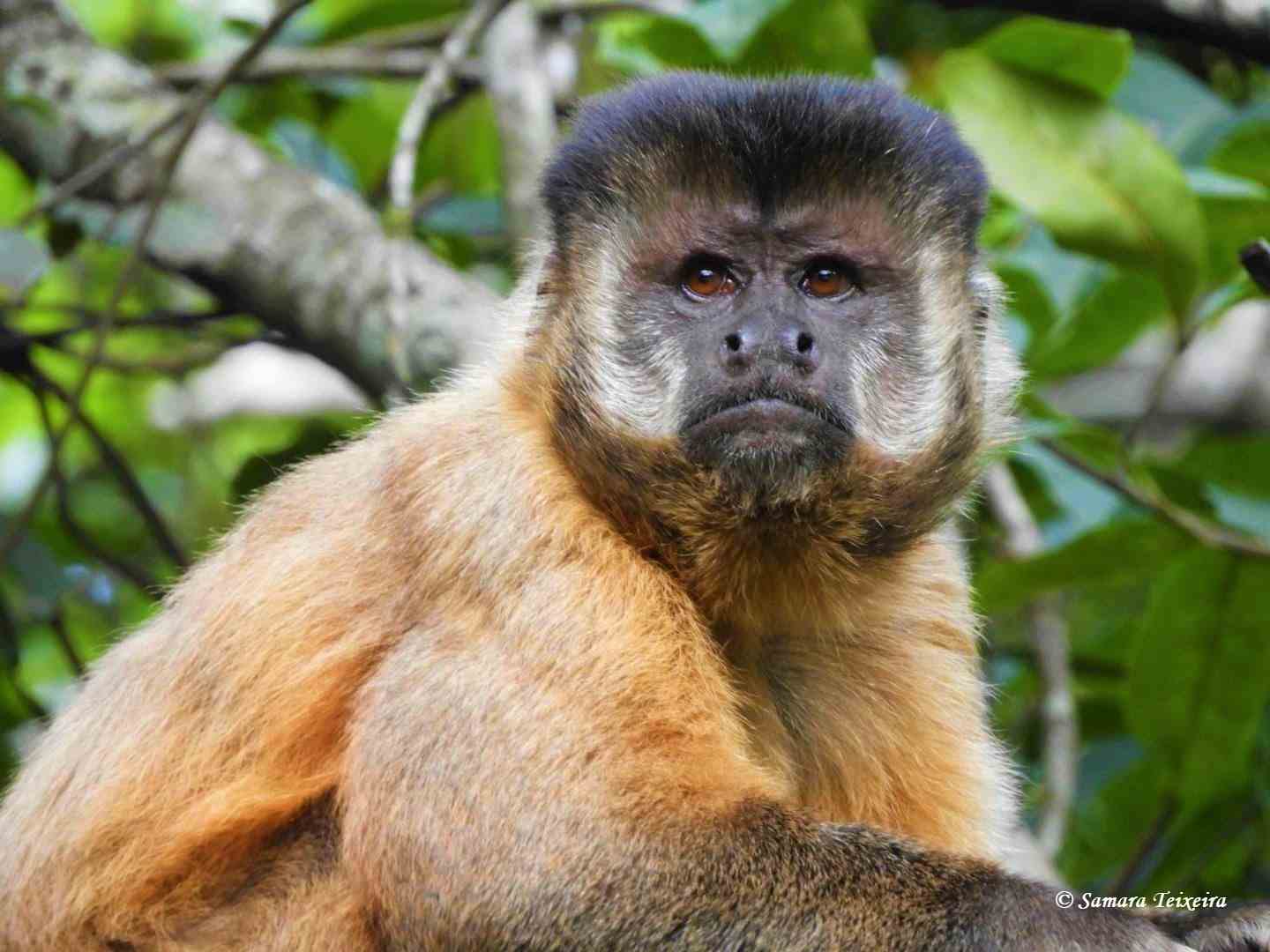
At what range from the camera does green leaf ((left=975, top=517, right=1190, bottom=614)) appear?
5695 millimetres

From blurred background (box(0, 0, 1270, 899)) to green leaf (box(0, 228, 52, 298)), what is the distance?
0.04ft

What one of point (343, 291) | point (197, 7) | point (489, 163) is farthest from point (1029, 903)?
point (197, 7)

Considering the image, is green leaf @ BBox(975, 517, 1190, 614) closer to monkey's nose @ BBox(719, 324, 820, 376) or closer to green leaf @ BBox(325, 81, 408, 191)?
monkey's nose @ BBox(719, 324, 820, 376)

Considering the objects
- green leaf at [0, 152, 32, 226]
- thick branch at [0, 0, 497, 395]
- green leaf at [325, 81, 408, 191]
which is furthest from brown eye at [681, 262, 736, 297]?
green leaf at [0, 152, 32, 226]


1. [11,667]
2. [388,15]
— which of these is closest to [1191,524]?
[11,667]

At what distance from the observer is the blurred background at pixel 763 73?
18.5ft

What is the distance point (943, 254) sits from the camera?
16.1ft

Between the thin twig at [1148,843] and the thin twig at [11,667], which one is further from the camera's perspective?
the thin twig at [11,667]

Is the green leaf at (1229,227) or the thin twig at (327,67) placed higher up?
the thin twig at (327,67)

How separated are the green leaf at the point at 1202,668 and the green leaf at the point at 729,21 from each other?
239 centimetres

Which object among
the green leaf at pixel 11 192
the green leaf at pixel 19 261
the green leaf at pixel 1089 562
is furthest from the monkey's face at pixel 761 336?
the green leaf at pixel 11 192

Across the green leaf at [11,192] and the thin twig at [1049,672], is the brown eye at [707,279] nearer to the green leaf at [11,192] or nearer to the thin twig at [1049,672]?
the thin twig at [1049,672]

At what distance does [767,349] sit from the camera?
435 centimetres

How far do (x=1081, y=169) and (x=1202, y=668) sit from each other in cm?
172
